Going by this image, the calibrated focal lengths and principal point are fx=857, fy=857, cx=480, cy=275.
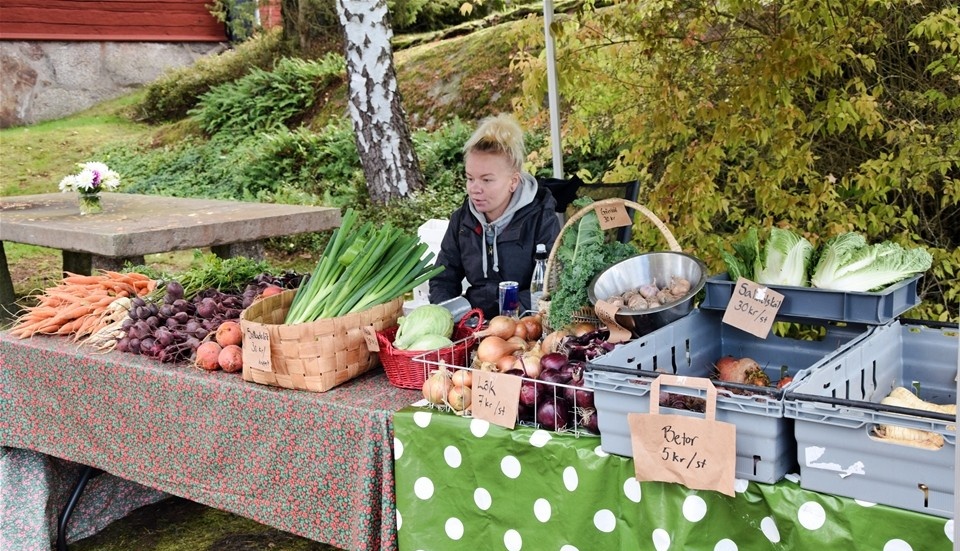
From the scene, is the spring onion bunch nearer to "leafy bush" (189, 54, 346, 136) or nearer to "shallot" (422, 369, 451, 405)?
"shallot" (422, 369, 451, 405)

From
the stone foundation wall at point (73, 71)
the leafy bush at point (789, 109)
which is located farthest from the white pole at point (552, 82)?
the stone foundation wall at point (73, 71)

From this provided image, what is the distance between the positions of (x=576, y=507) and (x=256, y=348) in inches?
41.8

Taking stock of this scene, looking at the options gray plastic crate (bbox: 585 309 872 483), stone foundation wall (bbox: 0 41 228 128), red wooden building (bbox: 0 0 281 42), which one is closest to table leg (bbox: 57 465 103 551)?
gray plastic crate (bbox: 585 309 872 483)

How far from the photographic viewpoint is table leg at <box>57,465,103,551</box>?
3402 millimetres

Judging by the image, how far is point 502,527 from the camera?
2092 mm

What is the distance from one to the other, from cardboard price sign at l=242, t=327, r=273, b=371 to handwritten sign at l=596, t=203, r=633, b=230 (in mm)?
1026

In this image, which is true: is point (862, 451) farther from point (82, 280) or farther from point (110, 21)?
point (110, 21)

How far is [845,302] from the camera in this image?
2.11 metres

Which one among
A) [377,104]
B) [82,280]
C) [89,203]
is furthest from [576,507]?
[377,104]

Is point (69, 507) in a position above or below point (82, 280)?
below

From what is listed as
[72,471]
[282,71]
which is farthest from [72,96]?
[72,471]

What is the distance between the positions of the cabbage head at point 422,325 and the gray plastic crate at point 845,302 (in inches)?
30.6

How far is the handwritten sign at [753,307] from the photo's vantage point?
215 cm

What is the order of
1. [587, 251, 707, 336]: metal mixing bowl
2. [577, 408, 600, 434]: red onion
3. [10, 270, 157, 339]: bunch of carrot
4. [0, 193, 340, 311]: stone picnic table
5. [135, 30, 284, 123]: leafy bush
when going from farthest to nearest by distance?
[135, 30, 284, 123]: leafy bush < [0, 193, 340, 311]: stone picnic table < [10, 270, 157, 339]: bunch of carrot < [587, 251, 707, 336]: metal mixing bowl < [577, 408, 600, 434]: red onion
